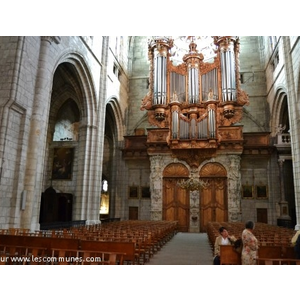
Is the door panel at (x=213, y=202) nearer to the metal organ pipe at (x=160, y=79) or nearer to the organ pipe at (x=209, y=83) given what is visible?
the organ pipe at (x=209, y=83)

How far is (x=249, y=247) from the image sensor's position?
4.89m

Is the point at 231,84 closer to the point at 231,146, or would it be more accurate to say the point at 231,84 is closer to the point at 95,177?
the point at 231,146

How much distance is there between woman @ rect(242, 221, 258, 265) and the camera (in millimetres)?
4848

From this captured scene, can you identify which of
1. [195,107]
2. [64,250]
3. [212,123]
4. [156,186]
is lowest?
[64,250]

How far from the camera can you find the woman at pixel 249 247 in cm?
485

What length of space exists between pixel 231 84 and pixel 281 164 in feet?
19.2

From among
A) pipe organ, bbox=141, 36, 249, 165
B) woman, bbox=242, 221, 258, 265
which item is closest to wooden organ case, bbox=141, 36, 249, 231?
pipe organ, bbox=141, 36, 249, 165

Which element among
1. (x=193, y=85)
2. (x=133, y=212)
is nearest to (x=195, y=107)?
(x=193, y=85)

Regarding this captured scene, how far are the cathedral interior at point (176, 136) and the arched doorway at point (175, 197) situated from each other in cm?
6

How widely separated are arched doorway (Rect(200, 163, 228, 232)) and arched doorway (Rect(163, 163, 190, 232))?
1.02 m

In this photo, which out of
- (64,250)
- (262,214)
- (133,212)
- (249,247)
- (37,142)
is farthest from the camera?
(133,212)

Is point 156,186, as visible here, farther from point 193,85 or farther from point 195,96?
point 193,85

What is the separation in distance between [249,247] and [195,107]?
14.7 m

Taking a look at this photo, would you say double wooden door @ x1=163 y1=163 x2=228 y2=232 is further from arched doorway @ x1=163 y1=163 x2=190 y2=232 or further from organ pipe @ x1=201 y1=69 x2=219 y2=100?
organ pipe @ x1=201 y1=69 x2=219 y2=100
